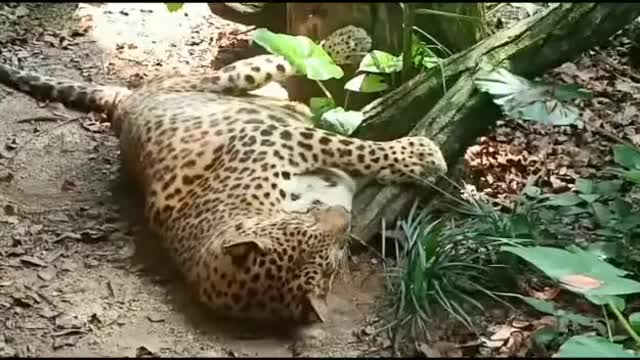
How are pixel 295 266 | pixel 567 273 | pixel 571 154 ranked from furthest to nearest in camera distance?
1. pixel 571 154
2. pixel 295 266
3. pixel 567 273

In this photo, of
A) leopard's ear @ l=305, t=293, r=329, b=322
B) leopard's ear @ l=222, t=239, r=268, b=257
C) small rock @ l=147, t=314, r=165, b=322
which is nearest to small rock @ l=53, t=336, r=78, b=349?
small rock @ l=147, t=314, r=165, b=322

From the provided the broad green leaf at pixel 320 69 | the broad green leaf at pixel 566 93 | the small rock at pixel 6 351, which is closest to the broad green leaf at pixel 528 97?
the broad green leaf at pixel 566 93

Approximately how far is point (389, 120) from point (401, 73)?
212 mm

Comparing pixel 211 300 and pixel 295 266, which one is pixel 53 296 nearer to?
pixel 211 300

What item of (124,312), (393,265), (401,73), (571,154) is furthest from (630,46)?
(124,312)

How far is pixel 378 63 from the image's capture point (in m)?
3.71

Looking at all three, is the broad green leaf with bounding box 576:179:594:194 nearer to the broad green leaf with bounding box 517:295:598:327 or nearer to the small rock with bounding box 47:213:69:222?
the broad green leaf with bounding box 517:295:598:327

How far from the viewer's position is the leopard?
3059mm

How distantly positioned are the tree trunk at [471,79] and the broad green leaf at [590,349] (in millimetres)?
907

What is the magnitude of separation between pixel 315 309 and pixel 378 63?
1.01 m

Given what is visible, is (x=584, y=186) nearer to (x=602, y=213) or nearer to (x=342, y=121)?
(x=602, y=213)

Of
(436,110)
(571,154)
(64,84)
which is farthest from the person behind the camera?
(64,84)

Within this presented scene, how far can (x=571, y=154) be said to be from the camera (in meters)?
3.97

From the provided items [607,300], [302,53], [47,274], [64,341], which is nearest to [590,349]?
[607,300]
